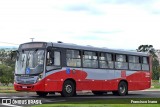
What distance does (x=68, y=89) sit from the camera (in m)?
21.9

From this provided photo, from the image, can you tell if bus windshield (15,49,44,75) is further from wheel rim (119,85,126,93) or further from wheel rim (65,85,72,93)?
wheel rim (119,85,126,93)

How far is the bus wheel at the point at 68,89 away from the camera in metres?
21.7

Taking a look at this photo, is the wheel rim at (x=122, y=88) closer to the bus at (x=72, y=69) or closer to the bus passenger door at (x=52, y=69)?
the bus at (x=72, y=69)

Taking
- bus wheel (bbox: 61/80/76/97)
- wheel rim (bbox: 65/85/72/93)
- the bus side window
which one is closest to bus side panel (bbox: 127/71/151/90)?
bus wheel (bbox: 61/80/76/97)

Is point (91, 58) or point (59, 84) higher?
point (91, 58)

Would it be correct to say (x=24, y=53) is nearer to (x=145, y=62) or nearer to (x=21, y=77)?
(x=21, y=77)

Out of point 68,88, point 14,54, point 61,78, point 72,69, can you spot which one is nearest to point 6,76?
point 14,54

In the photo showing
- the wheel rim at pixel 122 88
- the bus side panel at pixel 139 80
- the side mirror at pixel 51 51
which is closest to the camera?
the side mirror at pixel 51 51

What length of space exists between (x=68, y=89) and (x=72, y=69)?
4.02ft

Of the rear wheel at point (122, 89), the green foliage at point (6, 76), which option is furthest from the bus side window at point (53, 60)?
the green foliage at point (6, 76)

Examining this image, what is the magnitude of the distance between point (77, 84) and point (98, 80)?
2.22 metres

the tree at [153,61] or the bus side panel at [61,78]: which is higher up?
the tree at [153,61]

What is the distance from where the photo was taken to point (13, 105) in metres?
15.4

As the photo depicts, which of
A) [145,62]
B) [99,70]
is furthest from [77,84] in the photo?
[145,62]
